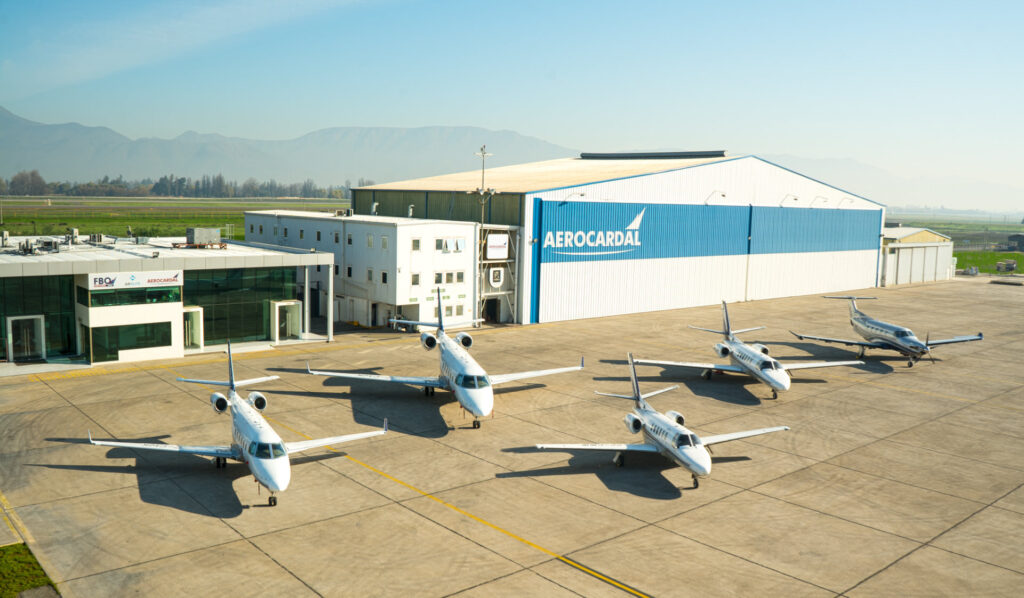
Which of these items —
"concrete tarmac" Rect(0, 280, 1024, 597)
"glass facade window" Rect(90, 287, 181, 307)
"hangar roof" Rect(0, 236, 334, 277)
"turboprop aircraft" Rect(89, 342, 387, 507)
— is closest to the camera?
"concrete tarmac" Rect(0, 280, 1024, 597)

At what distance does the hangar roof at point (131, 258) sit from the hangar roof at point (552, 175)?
2173 cm

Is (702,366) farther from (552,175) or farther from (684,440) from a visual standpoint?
(552,175)

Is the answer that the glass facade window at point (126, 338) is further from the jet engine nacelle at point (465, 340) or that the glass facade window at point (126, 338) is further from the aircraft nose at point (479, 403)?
the aircraft nose at point (479, 403)

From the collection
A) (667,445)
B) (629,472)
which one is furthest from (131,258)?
(667,445)

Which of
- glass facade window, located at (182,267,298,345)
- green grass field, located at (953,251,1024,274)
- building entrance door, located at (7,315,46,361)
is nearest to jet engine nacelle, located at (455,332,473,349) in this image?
glass facade window, located at (182,267,298,345)

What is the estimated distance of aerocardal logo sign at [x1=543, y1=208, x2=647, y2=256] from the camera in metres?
63.4

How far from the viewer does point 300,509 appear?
79.8 feet

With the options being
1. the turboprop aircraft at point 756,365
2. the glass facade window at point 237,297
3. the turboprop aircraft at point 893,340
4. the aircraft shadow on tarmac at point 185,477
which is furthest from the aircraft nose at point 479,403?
the turboprop aircraft at point 893,340

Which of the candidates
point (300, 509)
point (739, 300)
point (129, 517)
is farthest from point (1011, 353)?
point (129, 517)

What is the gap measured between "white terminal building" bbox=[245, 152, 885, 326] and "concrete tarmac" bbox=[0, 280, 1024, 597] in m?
14.5

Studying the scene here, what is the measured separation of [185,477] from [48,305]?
24.4 metres

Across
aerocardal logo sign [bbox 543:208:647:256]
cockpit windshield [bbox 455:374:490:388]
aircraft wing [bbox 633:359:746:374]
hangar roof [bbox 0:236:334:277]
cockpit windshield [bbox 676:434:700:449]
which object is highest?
aerocardal logo sign [bbox 543:208:647:256]

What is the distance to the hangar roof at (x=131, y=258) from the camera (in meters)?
41.1

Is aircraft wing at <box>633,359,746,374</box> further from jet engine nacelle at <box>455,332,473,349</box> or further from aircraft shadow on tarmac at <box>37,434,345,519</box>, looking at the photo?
aircraft shadow on tarmac at <box>37,434,345,519</box>
